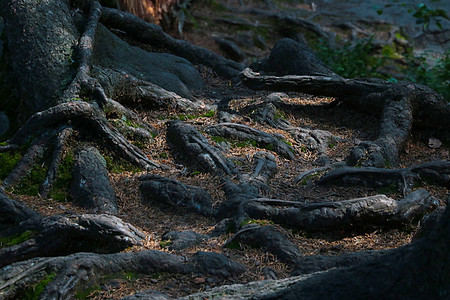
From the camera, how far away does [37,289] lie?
3.72 metres

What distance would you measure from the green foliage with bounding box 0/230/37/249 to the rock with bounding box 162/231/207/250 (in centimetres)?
125

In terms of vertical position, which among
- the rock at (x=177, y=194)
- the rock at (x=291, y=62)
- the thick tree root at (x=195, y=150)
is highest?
the rock at (x=291, y=62)

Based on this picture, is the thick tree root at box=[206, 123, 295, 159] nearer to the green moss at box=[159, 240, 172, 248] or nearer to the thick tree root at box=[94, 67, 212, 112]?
the thick tree root at box=[94, 67, 212, 112]

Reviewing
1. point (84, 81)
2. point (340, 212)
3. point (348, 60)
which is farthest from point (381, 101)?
point (348, 60)

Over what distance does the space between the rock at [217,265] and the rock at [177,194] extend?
138cm

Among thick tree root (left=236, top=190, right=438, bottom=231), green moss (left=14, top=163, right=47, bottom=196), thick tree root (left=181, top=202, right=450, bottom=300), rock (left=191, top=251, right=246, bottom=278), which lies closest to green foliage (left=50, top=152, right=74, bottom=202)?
green moss (left=14, top=163, right=47, bottom=196)

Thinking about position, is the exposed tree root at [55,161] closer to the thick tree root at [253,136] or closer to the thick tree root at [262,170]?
the thick tree root at [253,136]

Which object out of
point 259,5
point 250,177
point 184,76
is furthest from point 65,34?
point 259,5

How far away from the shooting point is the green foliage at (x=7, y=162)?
5978mm

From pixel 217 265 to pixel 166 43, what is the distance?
7.41 metres

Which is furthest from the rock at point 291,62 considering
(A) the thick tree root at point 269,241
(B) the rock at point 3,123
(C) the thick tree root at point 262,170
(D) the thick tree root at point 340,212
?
(A) the thick tree root at point 269,241

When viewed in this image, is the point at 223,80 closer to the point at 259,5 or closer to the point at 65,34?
the point at 65,34

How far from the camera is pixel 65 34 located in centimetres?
771

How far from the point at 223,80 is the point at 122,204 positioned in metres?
5.20
